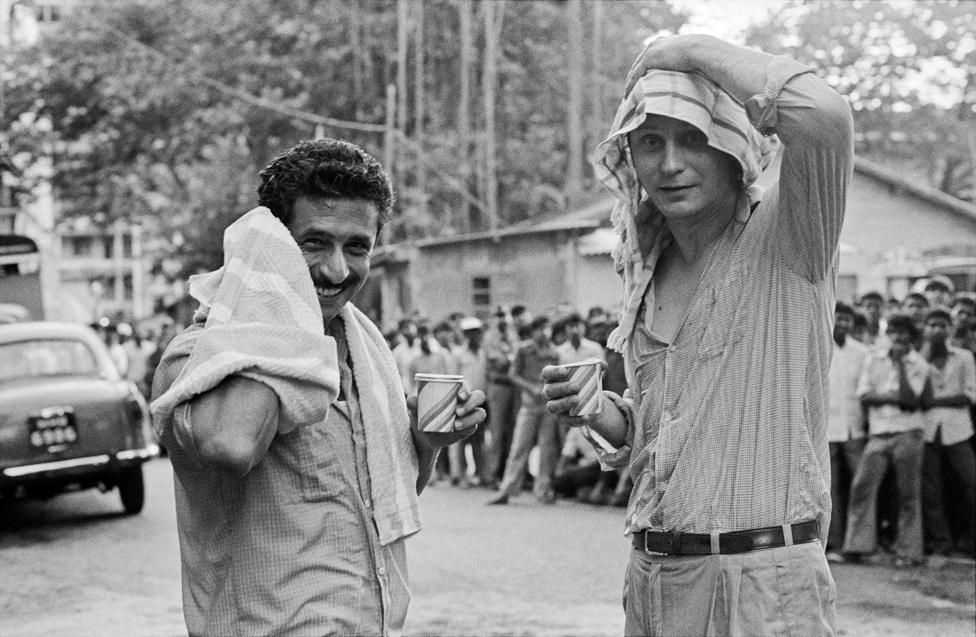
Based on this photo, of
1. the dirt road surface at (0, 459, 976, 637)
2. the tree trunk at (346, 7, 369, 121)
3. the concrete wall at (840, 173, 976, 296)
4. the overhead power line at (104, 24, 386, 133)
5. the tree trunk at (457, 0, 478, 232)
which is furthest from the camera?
the tree trunk at (346, 7, 369, 121)

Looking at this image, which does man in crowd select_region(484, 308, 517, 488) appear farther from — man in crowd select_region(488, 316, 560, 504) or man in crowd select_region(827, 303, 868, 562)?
man in crowd select_region(827, 303, 868, 562)

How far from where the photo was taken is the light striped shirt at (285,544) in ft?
8.36

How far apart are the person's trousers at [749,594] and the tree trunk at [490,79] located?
2152 centimetres

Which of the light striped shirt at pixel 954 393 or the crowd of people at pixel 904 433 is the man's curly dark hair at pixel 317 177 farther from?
the light striped shirt at pixel 954 393

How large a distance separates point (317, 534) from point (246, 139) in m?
27.3

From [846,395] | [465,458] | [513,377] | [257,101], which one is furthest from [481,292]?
[846,395]

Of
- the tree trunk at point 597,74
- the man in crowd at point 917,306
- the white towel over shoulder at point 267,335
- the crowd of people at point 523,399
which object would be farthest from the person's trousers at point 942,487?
the tree trunk at point 597,74

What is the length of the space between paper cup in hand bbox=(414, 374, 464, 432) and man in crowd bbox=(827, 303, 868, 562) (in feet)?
23.0

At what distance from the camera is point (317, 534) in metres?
2.58

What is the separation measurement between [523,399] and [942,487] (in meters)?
4.75

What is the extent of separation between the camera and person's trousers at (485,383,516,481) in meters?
13.7

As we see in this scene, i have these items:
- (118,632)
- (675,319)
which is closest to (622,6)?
(118,632)

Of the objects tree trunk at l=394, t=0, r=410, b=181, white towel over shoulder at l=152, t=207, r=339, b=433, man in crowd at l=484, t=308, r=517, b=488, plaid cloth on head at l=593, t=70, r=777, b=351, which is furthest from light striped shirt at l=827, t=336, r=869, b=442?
tree trunk at l=394, t=0, r=410, b=181

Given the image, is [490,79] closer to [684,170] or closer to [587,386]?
[684,170]
